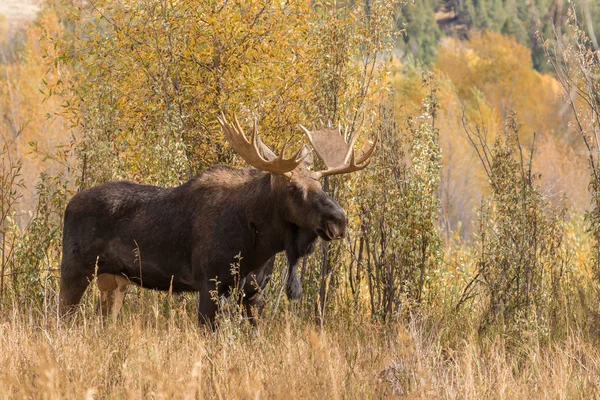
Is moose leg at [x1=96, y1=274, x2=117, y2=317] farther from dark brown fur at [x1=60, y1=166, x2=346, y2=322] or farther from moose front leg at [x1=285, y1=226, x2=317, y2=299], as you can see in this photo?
moose front leg at [x1=285, y1=226, x2=317, y2=299]

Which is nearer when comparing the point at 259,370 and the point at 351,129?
the point at 259,370

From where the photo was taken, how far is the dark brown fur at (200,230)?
22.5ft

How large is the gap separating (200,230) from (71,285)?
120 centimetres

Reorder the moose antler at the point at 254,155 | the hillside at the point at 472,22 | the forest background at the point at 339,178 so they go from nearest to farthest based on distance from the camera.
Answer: the moose antler at the point at 254,155, the forest background at the point at 339,178, the hillside at the point at 472,22

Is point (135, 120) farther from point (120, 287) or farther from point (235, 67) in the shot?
point (120, 287)

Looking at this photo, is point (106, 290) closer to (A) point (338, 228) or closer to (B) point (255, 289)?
(B) point (255, 289)

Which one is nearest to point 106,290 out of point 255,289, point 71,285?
point 71,285

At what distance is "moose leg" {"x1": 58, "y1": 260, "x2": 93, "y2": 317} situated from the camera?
7449 mm

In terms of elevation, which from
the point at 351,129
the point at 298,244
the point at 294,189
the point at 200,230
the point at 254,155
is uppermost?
the point at 351,129

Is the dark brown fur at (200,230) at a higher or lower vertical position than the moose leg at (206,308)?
higher

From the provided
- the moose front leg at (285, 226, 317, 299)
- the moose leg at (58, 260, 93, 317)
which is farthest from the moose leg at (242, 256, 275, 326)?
the moose leg at (58, 260, 93, 317)

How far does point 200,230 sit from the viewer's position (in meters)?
7.06

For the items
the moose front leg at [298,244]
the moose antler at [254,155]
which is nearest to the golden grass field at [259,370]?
the moose front leg at [298,244]

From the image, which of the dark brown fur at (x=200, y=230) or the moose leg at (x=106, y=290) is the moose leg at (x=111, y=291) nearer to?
the moose leg at (x=106, y=290)
